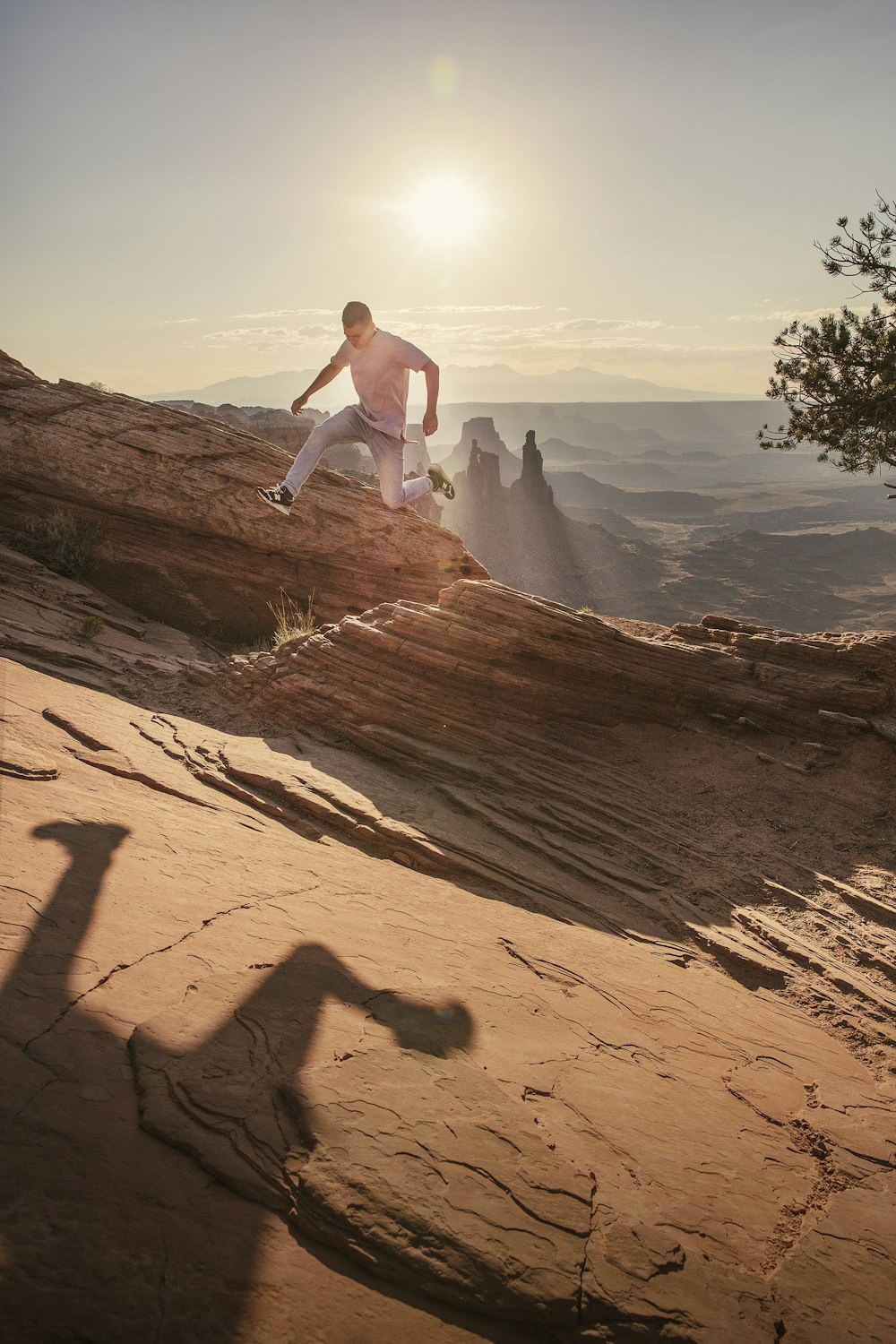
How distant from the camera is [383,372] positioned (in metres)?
8.74

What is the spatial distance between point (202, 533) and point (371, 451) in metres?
6.76

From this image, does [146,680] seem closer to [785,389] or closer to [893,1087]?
[893,1087]

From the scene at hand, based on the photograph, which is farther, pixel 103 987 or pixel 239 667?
pixel 239 667

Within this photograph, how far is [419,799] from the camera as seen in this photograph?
8156mm

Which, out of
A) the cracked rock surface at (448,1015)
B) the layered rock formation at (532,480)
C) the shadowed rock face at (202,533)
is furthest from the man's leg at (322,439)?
the layered rock formation at (532,480)

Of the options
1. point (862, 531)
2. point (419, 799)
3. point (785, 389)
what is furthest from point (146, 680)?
point (862, 531)

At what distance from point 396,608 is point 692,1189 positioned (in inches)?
330

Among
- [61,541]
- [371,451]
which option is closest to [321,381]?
[371,451]

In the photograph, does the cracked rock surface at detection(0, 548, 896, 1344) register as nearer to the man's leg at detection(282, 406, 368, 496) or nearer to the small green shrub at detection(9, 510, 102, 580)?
the man's leg at detection(282, 406, 368, 496)

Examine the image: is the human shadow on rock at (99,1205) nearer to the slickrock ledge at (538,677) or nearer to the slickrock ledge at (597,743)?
the slickrock ledge at (597,743)

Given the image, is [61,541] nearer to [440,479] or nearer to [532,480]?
[440,479]

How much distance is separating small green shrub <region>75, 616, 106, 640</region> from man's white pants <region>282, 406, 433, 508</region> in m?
4.13

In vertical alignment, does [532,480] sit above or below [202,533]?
above

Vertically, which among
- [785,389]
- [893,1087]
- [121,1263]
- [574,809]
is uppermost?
[785,389]
